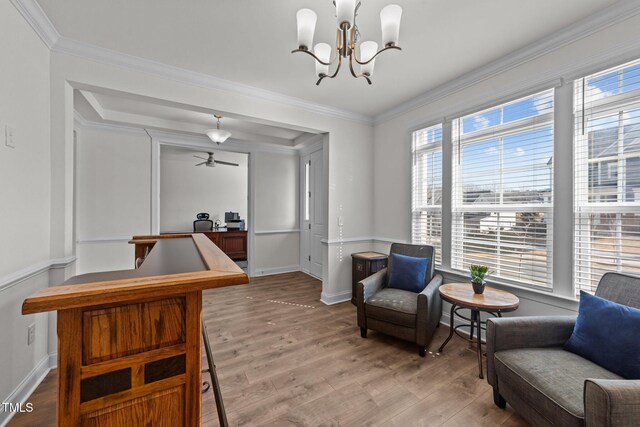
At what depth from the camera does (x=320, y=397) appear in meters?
1.83

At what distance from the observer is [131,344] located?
739 mm

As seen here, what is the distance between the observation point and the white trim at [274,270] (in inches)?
200

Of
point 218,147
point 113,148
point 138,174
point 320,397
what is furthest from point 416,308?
point 113,148

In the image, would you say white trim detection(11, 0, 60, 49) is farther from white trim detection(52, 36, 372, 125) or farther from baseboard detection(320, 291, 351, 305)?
baseboard detection(320, 291, 351, 305)

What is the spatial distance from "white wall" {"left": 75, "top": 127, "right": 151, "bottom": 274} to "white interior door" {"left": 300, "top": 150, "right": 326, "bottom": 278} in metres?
2.70

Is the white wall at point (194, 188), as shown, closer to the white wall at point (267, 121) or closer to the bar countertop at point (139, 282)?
the white wall at point (267, 121)

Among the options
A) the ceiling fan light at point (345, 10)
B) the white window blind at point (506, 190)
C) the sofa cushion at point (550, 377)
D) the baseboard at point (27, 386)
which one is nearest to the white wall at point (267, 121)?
the baseboard at point (27, 386)

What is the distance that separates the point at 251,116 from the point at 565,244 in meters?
3.25

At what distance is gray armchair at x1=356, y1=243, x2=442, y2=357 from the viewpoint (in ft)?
7.58

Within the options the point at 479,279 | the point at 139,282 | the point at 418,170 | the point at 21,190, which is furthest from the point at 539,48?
the point at 21,190

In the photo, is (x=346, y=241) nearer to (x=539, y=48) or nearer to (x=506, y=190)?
(x=506, y=190)

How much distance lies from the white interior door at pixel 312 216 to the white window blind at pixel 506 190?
238 cm

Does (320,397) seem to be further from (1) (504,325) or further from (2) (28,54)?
(2) (28,54)

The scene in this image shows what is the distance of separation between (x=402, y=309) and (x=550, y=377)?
1130 millimetres
